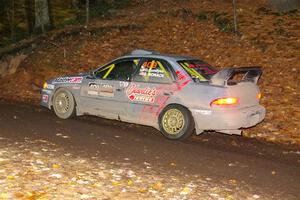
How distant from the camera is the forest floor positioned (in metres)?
11.6

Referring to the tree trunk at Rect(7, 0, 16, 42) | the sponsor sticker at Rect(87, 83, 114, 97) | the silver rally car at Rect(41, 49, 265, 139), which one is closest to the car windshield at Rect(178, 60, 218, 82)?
the silver rally car at Rect(41, 49, 265, 139)

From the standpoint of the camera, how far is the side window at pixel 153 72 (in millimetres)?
8297

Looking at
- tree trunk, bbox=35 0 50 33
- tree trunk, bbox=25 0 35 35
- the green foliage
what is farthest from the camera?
tree trunk, bbox=25 0 35 35

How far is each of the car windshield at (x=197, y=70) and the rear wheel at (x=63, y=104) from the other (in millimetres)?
2744

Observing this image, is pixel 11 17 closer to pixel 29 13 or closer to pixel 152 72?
pixel 29 13

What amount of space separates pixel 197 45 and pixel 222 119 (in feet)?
24.5

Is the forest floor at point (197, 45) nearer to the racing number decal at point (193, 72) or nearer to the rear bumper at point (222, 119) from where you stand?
the rear bumper at point (222, 119)

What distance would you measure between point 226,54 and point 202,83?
20.0 ft

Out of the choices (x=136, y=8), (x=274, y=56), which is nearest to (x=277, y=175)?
(x=274, y=56)

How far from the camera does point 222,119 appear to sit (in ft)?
25.1

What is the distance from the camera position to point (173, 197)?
5.23m

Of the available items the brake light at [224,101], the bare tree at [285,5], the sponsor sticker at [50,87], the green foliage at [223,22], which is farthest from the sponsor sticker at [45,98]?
the bare tree at [285,5]

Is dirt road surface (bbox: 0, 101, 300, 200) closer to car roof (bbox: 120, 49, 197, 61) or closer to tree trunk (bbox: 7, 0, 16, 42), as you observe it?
car roof (bbox: 120, 49, 197, 61)

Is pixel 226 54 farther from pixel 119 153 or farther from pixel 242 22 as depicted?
pixel 119 153
